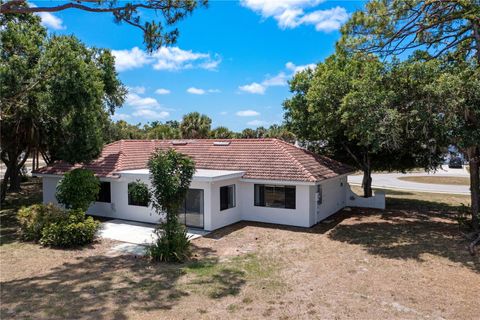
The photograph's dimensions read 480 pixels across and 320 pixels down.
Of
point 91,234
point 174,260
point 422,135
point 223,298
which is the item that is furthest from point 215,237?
point 422,135

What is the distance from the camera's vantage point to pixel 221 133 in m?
48.1

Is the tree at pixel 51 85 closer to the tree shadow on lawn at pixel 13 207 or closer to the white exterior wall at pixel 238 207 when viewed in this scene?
the white exterior wall at pixel 238 207

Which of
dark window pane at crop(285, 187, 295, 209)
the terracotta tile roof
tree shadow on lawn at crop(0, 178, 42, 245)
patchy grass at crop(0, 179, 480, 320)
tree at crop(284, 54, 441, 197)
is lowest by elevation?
patchy grass at crop(0, 179, 480, 320)

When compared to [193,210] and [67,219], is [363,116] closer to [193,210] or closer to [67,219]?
[193,210]

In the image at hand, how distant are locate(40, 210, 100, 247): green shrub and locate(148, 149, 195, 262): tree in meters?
3.57

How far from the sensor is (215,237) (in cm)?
1572

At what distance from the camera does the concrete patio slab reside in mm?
15514

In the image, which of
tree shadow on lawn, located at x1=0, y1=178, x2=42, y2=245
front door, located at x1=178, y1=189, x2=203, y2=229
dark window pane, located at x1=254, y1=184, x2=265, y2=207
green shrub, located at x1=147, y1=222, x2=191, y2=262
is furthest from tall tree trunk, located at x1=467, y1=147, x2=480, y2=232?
tree shadow on lawn, located at x1=0, y1=178, x2=42, y2=245

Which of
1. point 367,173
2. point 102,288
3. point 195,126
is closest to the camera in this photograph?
point 102,288

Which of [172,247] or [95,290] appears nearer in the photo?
[95,290]

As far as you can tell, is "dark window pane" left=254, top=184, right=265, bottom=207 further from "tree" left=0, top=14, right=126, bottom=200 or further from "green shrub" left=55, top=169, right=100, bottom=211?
"tree" left=0, top=14, right=126, bottom=200

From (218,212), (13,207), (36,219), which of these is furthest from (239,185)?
(13,207)

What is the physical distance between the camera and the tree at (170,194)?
12438 mm

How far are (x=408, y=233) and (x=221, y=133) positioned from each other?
1347 inches
